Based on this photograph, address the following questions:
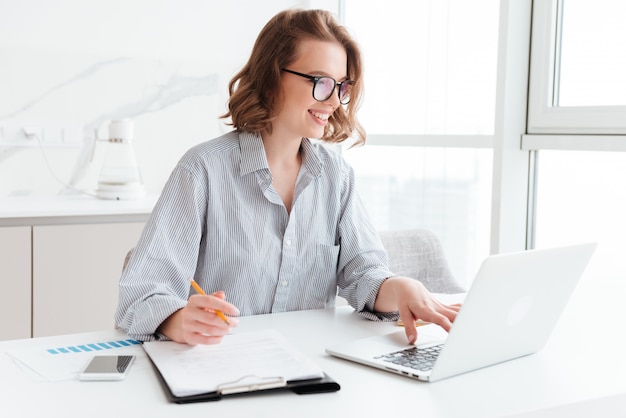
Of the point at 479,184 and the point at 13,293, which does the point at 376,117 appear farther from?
the point at 13,293

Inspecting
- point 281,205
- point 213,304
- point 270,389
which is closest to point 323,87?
point 281,205

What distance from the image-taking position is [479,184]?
112 inches

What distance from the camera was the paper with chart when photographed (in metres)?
1.09

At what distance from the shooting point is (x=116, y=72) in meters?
3.34

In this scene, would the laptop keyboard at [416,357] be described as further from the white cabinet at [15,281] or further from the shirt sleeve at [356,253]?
the white cabinet at [15,281]

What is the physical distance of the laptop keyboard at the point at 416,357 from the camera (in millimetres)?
1212

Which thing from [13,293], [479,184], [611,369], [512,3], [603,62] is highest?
[512,3]

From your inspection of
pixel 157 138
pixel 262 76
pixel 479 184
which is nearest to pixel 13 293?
pixel 157 138

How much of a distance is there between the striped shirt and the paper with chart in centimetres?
21

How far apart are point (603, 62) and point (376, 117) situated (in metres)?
1.30

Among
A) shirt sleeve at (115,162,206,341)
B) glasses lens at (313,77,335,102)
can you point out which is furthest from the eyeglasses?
shirt sleeve at (115,162,206,341)

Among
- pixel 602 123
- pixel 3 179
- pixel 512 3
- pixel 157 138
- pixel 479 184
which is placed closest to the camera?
Answer: pixel 602 123

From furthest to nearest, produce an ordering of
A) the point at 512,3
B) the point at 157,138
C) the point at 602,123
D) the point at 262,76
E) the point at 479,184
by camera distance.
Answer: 1. the point at 157,138
2. the point at 479,184
3. the point at 512,3
4. the point at 602,123
5. the point at 262,76

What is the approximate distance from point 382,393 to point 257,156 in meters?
0.75
